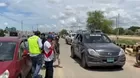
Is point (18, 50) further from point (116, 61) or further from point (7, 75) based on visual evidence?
point (116, 61)

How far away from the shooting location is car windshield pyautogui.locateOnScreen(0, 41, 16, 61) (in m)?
6.85

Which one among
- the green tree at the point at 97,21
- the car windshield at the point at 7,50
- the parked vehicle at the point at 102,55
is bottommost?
the parked vehicle at the point at 102,55

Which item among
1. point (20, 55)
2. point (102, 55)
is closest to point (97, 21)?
point (102, 55)

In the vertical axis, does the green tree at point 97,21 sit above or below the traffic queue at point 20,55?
above

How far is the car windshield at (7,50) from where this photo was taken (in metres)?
6.85

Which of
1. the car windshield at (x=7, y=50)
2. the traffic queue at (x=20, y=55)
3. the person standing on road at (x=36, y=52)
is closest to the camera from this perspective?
the traffic queue at (x=20, y=55)

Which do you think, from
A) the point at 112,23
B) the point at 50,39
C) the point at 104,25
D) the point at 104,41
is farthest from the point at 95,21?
the point at 50,39

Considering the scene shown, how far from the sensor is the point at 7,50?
7.22 meters

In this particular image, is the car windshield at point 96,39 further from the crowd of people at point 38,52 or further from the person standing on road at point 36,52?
the person standing on road at point 36,52

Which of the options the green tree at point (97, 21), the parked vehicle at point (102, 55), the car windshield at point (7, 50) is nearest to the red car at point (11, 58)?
the car windshield at point (7, 50)

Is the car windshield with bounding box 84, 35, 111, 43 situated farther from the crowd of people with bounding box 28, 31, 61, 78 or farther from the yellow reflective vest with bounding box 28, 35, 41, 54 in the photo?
the yellow reflective vest with bounding box 28, 35, 41, 54

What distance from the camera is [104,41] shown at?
42.8ft

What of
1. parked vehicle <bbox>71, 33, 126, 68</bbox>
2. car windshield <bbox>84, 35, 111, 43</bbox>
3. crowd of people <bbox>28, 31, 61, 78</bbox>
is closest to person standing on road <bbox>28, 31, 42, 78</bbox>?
crowd of people <bbox>28, 31, 61, 78</bbox>

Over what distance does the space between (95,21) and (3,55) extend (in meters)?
72.4
